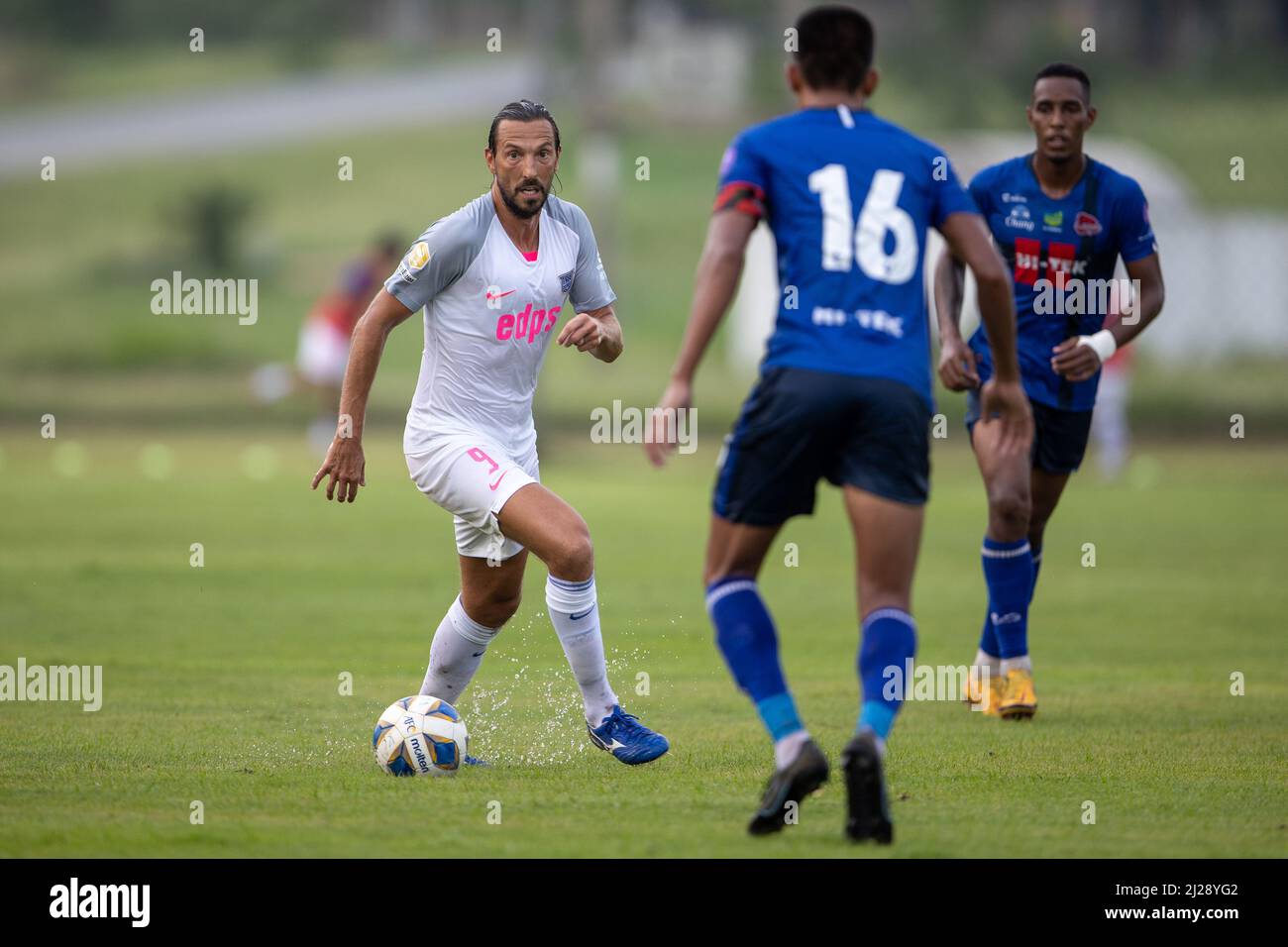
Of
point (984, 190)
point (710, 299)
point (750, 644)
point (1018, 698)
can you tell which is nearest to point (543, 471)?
point (984, 190)

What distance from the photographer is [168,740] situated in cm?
766

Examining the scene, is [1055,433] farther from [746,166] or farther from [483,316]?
[746,166]

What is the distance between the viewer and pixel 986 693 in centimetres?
888

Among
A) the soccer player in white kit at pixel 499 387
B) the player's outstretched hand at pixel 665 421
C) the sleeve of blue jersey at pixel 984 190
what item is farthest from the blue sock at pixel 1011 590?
the player's outstretched hand at pixel 665 421

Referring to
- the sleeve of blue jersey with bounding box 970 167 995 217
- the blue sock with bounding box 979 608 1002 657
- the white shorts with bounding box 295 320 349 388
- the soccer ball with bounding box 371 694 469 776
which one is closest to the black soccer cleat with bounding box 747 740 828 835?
the soccer ball with bounding box 371 694 469 776

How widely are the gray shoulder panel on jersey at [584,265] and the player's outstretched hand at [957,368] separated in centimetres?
139

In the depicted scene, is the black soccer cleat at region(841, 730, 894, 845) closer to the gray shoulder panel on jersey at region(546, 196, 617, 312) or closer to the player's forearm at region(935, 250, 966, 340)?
the gray shoulder panel on jersey at region(546, 196, 617, 312)

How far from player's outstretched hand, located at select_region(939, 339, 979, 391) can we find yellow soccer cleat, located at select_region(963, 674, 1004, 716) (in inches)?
71.4

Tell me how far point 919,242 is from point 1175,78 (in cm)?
5010

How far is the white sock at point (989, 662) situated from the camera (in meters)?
A: 8.91

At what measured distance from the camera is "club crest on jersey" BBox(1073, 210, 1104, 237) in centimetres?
860

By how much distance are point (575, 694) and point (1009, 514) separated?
92.9 inches
